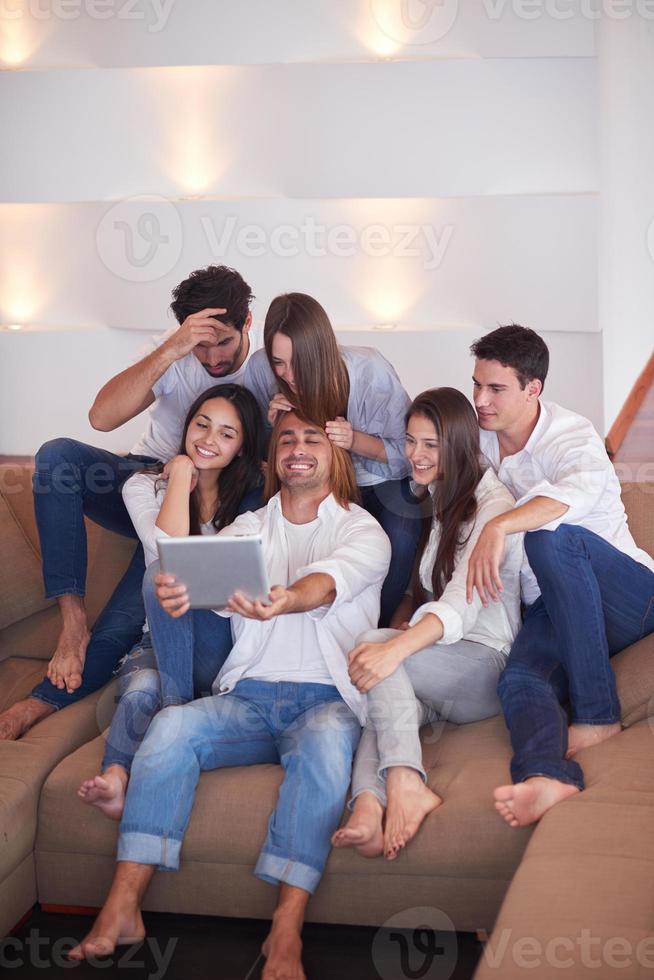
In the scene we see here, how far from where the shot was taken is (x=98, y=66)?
189 inches

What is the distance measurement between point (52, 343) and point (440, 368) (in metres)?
1.79

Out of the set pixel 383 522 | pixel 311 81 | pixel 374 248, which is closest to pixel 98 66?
pixel 311 81

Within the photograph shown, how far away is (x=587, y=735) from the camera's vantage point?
2.07 meters

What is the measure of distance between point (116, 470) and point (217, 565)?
741mm

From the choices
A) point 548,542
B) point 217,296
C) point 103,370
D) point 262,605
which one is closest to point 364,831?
point 262,605

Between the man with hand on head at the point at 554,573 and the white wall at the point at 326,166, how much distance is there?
233cm

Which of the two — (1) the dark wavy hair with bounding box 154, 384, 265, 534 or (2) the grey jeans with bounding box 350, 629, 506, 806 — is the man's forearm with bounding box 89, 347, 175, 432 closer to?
(1) the dark wavy hair with bounding box 154, 384, 265, 534

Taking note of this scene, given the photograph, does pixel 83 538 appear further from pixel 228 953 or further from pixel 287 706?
pixel 228 953

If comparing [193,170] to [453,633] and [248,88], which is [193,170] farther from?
[453,633]

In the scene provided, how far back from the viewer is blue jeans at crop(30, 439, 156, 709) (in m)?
2.43

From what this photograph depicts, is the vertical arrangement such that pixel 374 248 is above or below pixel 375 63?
below

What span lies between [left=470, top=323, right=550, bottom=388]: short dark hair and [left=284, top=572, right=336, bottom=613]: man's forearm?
2.12 feet

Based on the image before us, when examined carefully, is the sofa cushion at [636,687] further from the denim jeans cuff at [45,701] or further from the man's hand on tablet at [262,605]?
the denim jeans cuff at [45,701]

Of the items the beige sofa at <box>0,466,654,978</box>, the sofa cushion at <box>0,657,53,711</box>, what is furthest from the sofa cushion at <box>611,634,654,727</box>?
the sofa cushion at <box>0,657,53,711</box>
